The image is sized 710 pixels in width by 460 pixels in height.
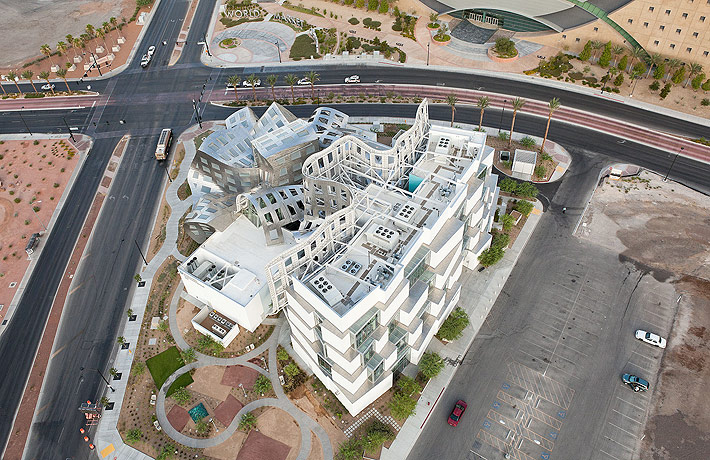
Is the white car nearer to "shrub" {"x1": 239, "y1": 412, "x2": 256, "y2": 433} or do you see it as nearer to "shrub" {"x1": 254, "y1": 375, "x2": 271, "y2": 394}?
"shrub" {"x1": 254, "y1": 375, "x2": 271, "y2": 394}

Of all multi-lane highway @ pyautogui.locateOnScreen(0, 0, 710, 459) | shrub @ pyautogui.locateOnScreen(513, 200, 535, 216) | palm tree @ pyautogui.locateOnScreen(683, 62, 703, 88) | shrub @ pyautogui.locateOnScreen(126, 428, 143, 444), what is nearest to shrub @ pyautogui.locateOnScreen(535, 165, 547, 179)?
multi-lane highway @ pyautogui.locateOnScreen(0, 0, 710, 459)

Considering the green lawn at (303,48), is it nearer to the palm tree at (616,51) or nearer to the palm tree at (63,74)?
the palm tree at (63,74)

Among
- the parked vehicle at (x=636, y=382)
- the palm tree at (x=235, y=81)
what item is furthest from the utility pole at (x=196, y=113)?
the parked vehicle at (x=636, y=382)

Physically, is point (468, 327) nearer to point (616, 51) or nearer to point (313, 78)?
point (313, 78)

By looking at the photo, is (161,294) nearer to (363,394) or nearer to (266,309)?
(266,309)

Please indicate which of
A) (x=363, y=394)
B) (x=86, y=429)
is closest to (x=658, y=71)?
(x=363, y=394)

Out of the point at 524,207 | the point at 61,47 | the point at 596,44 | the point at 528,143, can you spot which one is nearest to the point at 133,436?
the point at 524,207
